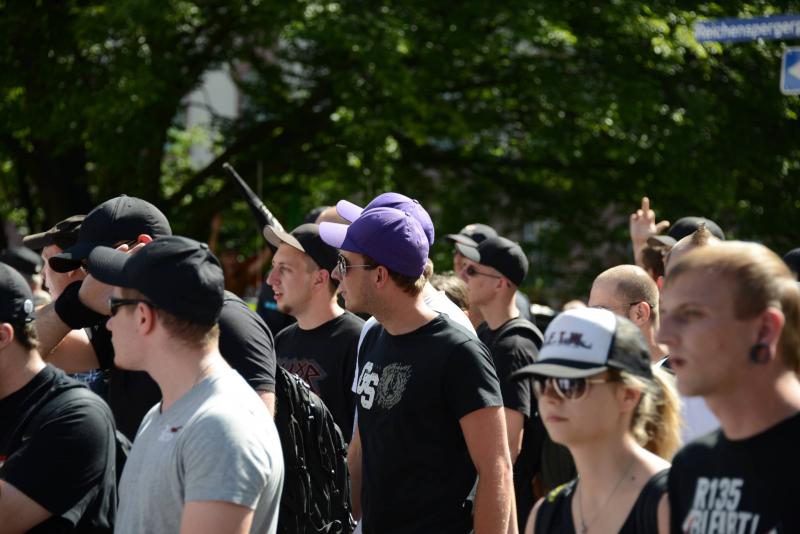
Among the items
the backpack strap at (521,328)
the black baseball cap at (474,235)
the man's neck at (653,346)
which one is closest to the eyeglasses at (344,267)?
the man's neck at (653,346)

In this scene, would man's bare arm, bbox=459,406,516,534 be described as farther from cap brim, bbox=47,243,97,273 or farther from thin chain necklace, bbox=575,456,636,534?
cap brim, bbox=47,243,97,273

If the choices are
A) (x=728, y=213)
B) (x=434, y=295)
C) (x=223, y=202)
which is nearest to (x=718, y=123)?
(x=728, y=213)

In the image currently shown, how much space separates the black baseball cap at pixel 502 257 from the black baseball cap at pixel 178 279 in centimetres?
369

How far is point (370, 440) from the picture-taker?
14.0 feet

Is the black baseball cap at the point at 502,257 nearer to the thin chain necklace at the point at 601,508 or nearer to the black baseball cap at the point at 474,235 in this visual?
the black baseball cap at the point at 474,235

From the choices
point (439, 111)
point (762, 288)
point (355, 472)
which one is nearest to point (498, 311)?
point (355, 472)

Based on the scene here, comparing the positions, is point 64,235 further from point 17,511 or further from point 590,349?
point 590,349

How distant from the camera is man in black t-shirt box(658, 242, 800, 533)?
2469 millimetres

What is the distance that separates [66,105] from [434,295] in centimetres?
925

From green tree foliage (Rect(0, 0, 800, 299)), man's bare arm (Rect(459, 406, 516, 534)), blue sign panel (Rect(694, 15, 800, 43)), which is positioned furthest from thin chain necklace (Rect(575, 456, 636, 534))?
green tree foliage (Rect(0, 0, 800, 299))

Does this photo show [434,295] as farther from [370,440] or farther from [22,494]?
[22,494]

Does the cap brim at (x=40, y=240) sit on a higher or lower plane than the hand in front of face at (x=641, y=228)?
higher

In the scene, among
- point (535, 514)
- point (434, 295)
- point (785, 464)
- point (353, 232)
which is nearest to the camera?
point (785, 464)

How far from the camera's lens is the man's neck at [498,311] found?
6613 mm
